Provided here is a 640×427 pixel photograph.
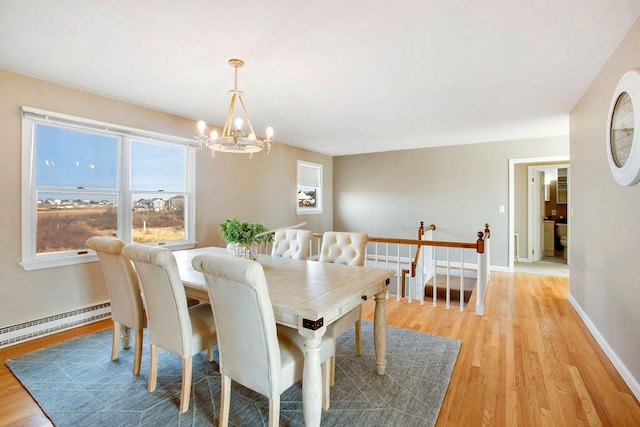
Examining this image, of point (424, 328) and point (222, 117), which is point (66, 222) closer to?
point (222, 117)

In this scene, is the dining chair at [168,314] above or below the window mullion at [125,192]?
below

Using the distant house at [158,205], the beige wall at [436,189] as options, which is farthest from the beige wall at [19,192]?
the beige wall at [436,189]

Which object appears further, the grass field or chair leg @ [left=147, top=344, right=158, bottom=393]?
the grass field

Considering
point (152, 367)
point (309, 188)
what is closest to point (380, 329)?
point (152, 367)

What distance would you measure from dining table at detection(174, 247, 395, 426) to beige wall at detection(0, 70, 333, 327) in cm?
136

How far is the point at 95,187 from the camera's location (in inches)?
126

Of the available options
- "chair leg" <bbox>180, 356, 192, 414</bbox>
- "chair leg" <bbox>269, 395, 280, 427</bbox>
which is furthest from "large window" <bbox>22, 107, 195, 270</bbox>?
"chair leg" <bbox>269, 395, 280, 427</bbox>

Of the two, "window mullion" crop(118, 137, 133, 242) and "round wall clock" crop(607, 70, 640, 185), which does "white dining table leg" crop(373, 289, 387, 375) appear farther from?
"window mullion" crop(118, 137, 133, 242)

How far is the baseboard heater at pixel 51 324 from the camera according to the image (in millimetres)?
2664

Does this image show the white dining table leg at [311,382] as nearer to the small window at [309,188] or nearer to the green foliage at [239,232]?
the green foliage at [239,232]

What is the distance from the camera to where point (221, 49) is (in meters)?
2.25

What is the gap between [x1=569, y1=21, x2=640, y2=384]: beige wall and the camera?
204 centimetres

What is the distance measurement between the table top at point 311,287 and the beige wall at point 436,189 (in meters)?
4.16

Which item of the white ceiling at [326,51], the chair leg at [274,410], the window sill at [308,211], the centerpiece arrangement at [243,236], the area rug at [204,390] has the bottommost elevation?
the area rug at [204,390]
